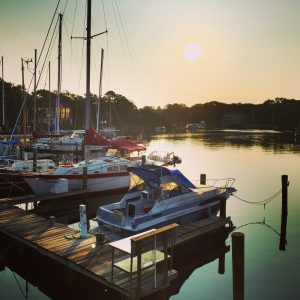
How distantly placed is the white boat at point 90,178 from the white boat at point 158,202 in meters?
7.08

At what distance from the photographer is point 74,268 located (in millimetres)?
12398

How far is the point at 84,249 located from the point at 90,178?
1332 centimetres

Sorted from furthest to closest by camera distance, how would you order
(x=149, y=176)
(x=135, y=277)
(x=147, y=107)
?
(x=147, y=107) < (x=149, y=176) < (x=135, y=277)

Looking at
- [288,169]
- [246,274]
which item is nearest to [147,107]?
[288,169]

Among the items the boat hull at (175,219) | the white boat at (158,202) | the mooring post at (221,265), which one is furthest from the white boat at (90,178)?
the mooring post at (221,265)

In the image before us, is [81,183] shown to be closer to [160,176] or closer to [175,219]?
[160,176]

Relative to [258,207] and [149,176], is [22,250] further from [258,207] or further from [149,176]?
[258,207]

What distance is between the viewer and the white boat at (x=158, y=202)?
1727 cm

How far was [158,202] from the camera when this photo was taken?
Result: 17.7m

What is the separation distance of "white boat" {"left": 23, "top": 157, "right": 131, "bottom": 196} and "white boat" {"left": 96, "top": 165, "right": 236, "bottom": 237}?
23.2 feet

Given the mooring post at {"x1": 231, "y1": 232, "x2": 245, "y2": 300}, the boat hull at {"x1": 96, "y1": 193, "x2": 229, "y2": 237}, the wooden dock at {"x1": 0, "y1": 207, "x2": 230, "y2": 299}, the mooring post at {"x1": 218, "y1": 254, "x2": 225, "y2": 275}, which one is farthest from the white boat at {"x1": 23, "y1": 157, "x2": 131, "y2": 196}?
the mooring post at {"x1": 231, "y1": 232, "x2": 245, "y2": 300}

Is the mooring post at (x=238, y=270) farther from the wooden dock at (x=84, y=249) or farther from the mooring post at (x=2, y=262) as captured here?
the mooring post at (x=2, y=262)

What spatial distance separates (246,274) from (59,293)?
27.9ft

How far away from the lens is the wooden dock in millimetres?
10828
